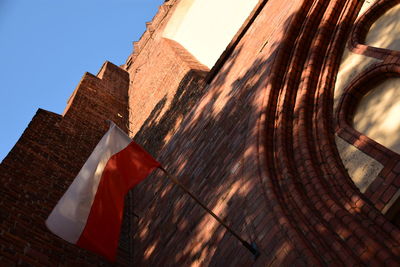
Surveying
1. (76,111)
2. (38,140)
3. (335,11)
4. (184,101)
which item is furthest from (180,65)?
(335,11)

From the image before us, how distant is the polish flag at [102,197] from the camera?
4.18 m

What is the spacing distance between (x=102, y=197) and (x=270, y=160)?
5.66 feet

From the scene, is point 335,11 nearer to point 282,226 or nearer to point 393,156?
point 393,156

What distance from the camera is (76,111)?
10.3 m

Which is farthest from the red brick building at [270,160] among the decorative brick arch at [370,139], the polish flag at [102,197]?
the polish flag at [102,197]

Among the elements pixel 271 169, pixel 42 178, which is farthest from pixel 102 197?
pixel 42 178

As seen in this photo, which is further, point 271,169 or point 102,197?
point 271,169

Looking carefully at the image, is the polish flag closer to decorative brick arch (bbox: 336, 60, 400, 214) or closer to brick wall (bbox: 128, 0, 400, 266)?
brick wall (bbox: 128, 0, 400, 266)

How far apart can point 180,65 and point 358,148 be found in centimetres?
763

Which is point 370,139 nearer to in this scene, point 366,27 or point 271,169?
point 271,169

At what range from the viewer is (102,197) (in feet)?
14.2

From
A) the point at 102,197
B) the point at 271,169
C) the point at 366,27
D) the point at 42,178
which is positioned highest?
the point at 366,27

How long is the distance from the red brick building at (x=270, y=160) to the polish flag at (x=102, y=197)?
103cm

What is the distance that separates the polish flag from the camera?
4.18 meters
